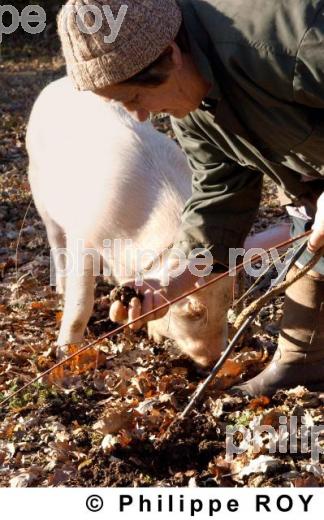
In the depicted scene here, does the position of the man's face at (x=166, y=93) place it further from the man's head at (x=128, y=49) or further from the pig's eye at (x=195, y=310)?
the pig's eye at (x=195, y=310)

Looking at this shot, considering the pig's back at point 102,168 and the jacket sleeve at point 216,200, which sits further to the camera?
the pig's back at point 102,168

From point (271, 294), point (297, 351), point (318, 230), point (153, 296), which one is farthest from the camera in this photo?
point (297, 351)

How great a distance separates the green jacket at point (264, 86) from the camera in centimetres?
260

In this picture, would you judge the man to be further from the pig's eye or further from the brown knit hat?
the pig's eye

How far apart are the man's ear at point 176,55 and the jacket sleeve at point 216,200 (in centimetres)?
66

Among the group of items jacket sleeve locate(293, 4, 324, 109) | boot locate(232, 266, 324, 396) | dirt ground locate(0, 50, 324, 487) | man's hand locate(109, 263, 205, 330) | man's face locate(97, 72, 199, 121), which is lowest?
dirt ground locate(0, 50, 324, 487)

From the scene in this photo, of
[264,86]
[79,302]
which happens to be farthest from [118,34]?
[79,302]

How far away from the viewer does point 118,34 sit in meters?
2.59

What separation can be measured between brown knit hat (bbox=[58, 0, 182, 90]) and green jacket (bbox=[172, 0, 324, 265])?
14 centimetres

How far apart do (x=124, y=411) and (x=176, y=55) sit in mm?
1702

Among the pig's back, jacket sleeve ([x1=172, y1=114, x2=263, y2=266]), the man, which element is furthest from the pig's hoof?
the man

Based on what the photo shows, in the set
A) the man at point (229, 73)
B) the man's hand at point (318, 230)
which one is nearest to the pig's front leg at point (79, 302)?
the man at point (229, 73)

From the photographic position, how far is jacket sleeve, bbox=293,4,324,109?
8.36 feet

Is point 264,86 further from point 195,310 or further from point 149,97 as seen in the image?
point 195,310
